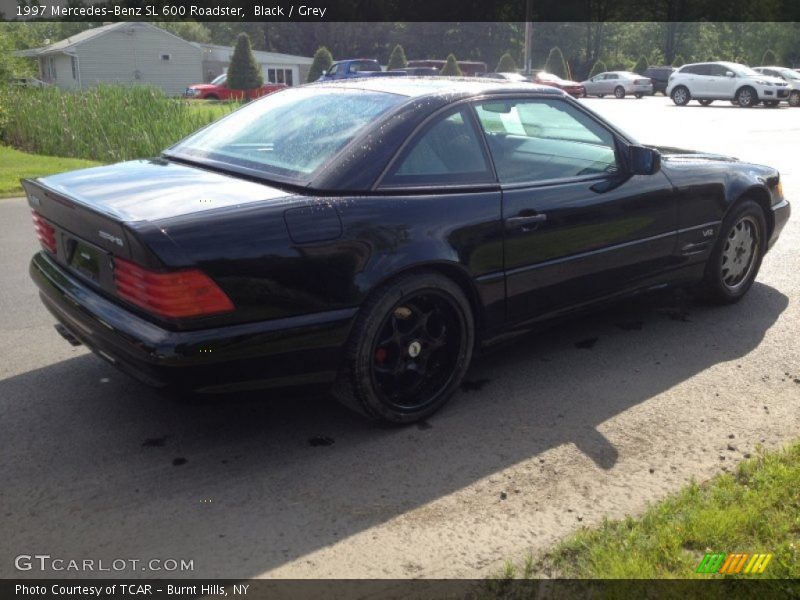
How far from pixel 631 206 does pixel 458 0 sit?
7614 centimetres

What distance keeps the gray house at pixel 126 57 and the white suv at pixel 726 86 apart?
3484 centimetres

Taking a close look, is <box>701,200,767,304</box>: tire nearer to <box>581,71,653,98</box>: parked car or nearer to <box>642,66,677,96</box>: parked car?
<box>581,71,653,98</box>: parked car

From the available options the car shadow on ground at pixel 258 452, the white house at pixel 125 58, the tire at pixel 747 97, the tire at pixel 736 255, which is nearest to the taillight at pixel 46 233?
the car shadow on ground at pixel 258 452

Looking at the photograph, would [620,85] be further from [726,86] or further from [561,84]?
[726,86]

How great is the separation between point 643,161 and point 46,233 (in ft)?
10.7

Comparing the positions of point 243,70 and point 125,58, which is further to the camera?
point 125,58

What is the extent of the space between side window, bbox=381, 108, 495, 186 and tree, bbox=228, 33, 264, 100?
44368 millimetres

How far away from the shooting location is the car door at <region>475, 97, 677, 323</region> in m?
4.30

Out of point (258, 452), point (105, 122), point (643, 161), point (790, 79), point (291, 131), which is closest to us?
point (258, 452)

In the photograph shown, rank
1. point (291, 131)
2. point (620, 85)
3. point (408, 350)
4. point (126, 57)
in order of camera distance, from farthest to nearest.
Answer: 1. point (126, 57)
2. point (620, 85)
3. point (291, 131)
4. point (408, 350)

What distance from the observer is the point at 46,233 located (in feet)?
13.6

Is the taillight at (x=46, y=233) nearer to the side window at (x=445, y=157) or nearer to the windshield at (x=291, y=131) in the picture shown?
the windshield at (x=291, y=131)

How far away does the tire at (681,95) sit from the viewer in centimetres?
3441

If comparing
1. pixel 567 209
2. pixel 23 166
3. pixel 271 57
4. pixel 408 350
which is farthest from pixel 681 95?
pixel 271 57
